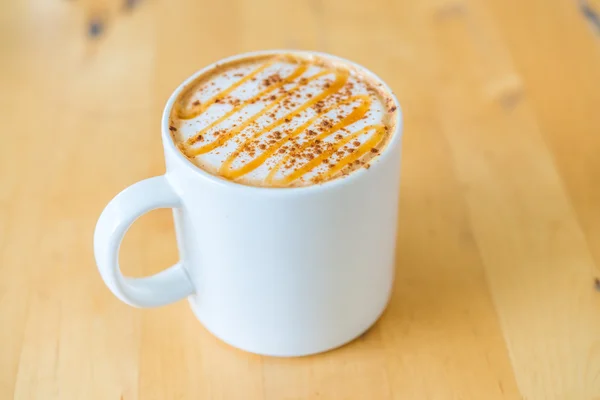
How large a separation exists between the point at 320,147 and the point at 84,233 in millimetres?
257

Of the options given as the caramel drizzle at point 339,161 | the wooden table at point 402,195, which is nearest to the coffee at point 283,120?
the caramel drizzle at point 339,161

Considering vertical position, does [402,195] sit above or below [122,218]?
below

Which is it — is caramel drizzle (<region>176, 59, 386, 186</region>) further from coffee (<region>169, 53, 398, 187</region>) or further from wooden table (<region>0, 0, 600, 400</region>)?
wooden table (<region>0, 0, 600, 400</region>)

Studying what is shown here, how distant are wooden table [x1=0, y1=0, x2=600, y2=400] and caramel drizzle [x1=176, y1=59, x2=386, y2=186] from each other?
0.48ft

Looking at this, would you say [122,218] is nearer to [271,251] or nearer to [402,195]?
[271,251]

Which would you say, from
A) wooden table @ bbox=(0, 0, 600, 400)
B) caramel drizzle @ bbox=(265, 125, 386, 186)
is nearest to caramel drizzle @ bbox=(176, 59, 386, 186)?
caramel drizzle @ bbox=(265, 125, 386, 186)

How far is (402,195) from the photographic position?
657 millimetres

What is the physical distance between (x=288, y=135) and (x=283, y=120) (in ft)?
0.06

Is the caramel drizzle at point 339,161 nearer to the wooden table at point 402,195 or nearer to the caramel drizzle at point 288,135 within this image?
the caramel drizzle at point 288,135

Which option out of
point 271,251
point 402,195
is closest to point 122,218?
point 271,251

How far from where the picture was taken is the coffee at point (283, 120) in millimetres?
459

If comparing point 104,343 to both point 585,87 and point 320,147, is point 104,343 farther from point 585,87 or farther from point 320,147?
point 585,87

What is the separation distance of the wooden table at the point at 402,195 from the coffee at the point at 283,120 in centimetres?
15

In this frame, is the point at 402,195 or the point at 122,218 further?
the point at 402,195
